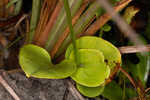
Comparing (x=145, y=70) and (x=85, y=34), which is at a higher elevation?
(x=85, y=34)

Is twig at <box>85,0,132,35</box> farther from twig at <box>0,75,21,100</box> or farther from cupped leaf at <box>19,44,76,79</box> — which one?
twig at <box>0,75,21,100</box>

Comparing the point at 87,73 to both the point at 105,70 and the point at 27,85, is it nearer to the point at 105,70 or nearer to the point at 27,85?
the point at 105,70

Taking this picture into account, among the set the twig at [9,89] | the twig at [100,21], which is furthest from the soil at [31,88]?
the twig at [100,21]

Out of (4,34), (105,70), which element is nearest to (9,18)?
Result: (4,34)

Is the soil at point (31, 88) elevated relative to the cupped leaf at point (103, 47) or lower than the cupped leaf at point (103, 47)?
lower

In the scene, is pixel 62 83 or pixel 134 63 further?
pixel 134 63

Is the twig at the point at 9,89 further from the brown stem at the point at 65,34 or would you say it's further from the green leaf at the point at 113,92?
the green leaf at the point at 113,92

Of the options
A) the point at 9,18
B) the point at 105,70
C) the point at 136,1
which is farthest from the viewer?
the point at 136,1
